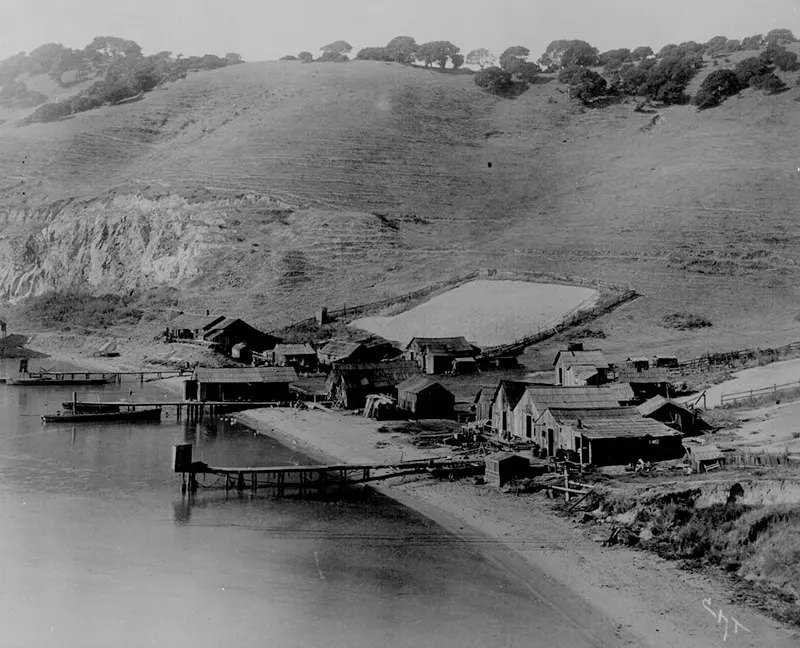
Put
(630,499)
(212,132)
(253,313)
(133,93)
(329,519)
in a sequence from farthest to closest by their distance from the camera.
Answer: (133,93) → (212,132) → (253,313) → (329,519) → (630,499)

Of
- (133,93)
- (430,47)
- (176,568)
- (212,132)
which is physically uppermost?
(430,47)

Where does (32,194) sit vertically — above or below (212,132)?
below

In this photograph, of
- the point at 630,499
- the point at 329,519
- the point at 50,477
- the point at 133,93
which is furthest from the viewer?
the point at 133,93

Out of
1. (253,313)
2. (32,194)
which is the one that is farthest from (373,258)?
(32,194)

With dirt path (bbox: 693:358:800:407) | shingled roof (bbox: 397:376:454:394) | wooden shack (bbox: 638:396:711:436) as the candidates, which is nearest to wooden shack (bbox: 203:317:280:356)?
shingled roof (bbox: 397:376:454:394)

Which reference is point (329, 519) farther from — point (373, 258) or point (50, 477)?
point (373, 258)

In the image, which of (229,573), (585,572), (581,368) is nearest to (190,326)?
(581,368)

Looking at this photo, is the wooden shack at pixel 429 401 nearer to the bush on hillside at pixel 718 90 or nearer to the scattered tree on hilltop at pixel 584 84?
the bush on hillside at pixel 718 90

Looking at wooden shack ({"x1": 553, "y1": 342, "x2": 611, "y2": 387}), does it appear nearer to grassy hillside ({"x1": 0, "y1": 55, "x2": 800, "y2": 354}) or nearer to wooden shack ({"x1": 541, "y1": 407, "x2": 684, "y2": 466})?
grassy hillside ({"x1": 0, "y1": 55, "x2": 800, "y2": 354})
